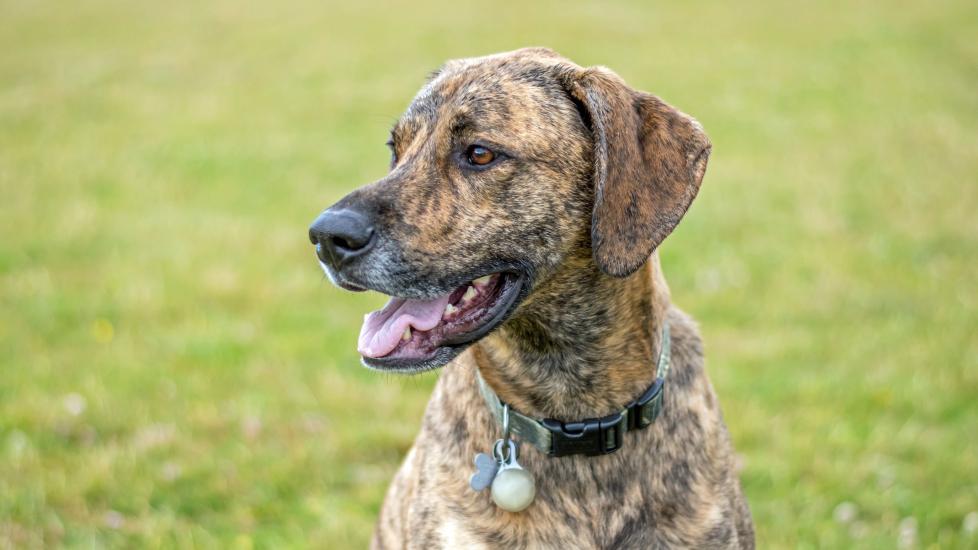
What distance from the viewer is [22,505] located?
4.84 m

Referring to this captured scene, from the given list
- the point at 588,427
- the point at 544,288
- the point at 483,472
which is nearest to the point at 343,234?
the point at 544,288

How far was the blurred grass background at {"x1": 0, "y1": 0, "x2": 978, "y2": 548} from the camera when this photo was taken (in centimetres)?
502

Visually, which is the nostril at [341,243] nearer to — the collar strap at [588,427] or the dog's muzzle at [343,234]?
the dog's muzzle at [343,234]

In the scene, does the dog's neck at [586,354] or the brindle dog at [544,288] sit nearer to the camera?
the brindle dog at [544,288]

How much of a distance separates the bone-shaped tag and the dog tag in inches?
0.7

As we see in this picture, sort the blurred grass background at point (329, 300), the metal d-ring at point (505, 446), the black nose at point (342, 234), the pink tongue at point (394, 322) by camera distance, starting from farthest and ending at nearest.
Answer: the blurred grass background at point (329, 300) < the metal d-ring at point (505, 446) < the pink tongue at point (394, 322) < the black nose at point (342, 234)

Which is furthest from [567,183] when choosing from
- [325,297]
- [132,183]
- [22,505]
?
[132,183]

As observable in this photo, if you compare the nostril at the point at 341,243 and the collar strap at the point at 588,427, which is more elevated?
the nostril at the point at 341,243

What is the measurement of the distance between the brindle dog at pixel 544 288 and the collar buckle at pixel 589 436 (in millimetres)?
50

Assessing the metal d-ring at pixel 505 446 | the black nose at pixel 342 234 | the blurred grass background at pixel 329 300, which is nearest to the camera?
the black nose at pixel 342 234

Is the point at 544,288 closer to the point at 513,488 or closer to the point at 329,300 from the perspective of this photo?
the point at 513,488

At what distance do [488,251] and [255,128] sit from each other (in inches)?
396

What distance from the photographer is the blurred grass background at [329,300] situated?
5.02 m

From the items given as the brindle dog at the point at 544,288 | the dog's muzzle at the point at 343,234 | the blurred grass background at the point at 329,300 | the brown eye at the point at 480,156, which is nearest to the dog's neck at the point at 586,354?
the brindle dog at the point at 544,288
